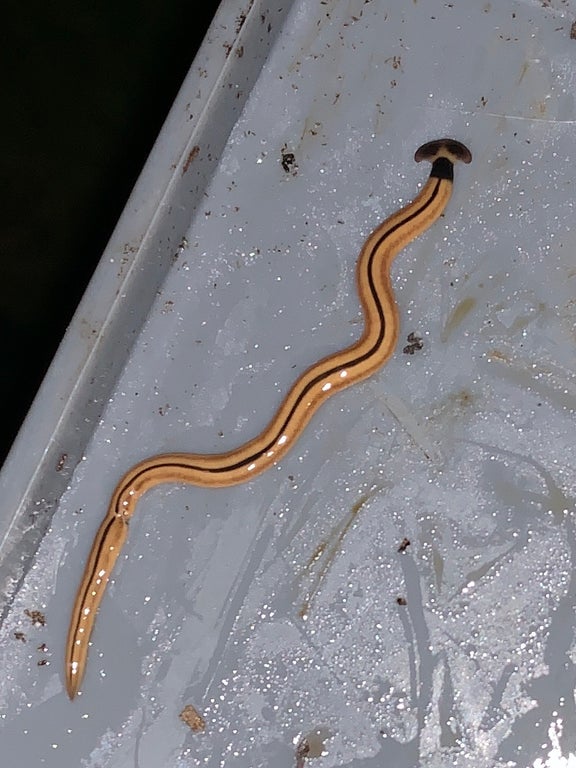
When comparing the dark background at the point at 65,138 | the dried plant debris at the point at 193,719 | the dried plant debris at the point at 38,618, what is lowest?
the dried plant debris at the point at 193,719

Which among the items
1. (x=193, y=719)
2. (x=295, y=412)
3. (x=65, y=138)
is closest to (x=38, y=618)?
(x=193, y=719)

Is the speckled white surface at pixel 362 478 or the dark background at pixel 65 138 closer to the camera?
the speckled white surface at pixel 362 478

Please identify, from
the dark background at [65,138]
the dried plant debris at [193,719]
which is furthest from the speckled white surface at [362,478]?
the dark background at [65,138]

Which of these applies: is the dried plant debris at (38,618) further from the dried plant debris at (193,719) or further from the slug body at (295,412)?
the dried plant debris at (193,719)

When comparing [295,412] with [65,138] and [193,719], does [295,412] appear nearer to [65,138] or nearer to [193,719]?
[193,719]

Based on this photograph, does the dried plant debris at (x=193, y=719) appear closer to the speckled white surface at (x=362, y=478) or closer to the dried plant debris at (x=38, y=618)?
the speckled white surface at (x=362, y=478)

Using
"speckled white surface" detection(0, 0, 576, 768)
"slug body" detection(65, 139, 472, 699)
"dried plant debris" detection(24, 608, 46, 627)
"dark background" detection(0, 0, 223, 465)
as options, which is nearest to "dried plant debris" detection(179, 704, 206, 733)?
"speckled white surface" detection(0, 0, 576, 768)

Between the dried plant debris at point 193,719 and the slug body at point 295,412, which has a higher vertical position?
the slug body at point 295,412
